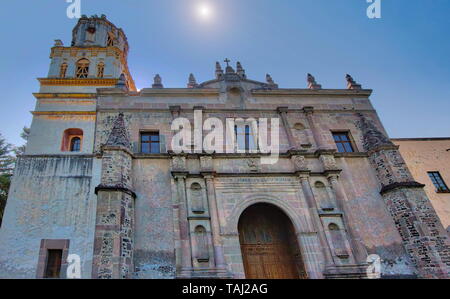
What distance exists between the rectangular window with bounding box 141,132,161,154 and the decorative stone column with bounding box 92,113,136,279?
106cm

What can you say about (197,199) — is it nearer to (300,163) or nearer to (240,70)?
(300,163)

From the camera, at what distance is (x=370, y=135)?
15867 millimetres

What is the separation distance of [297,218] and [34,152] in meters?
12.7

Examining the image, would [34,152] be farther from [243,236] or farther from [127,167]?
[243,236]

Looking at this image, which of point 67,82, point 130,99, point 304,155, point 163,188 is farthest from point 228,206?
point 67,82

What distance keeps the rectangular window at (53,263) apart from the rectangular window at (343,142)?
14.0 meters

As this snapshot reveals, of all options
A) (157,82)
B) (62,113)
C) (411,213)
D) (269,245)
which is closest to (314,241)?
(269,245)

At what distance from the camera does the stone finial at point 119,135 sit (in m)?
13.7

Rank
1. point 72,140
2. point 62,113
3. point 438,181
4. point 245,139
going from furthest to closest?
point 438,181
point 62,113
point 72,140
point 245,139

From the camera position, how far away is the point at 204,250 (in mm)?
11883

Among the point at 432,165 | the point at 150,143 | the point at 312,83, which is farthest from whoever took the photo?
the point at 312,83

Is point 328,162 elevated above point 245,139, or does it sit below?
below

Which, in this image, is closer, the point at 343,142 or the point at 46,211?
the point at 46,211

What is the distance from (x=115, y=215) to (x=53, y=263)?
3200mm
